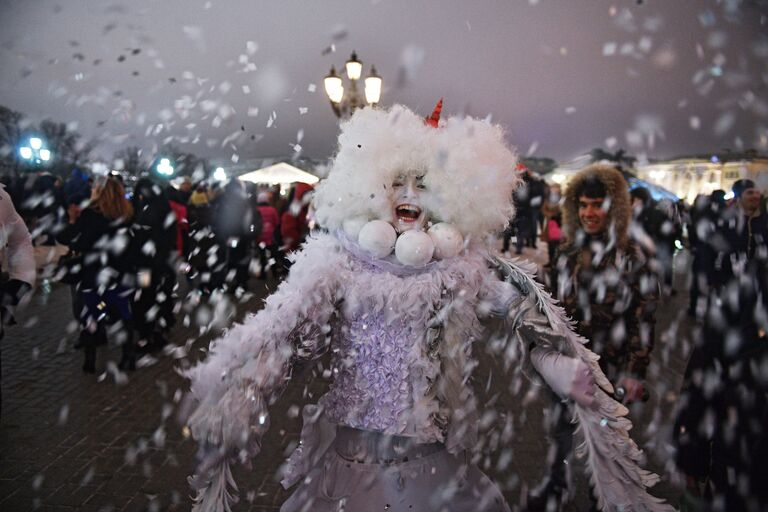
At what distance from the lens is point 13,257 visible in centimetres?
387

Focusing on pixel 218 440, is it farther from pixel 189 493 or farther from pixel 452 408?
pixel 189 493

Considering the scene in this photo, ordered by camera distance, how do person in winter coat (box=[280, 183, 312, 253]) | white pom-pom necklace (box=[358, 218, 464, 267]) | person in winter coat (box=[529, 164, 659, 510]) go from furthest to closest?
person in winter coat (box=[280, 183, 312, 253]), person in winter coat (box=[529, 164, 659, 510]), white pom-pom necklace (box=[358, 218, 464, 267])

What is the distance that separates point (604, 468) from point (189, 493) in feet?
9.14

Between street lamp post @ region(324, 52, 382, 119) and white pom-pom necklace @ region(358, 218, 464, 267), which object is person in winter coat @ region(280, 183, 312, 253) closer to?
street lamp post @ region(324, 52, 382, 119)

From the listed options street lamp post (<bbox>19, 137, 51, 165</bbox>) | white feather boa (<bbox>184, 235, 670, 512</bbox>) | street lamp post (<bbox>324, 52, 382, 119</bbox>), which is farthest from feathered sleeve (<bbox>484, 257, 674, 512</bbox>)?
street lamp post (<bbox>19, 137, 51, 165</bbox>)

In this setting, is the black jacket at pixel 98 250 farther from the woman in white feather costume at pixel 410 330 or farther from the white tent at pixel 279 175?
the white tent at pixel 279 175

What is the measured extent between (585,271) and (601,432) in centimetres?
152

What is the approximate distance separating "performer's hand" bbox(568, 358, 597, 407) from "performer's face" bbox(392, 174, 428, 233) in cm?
91

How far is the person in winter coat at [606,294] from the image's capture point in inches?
132

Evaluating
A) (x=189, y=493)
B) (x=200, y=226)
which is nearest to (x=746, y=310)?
(x=189, y=493)

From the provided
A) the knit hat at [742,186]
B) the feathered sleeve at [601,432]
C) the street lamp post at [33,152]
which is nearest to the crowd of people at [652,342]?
the feathered sleeve at [601,432]

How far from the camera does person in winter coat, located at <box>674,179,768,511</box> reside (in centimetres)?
236

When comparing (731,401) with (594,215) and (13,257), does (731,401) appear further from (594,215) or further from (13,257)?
(13,257)

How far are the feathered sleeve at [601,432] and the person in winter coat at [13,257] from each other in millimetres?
3465
